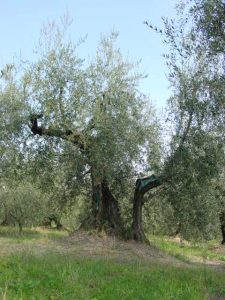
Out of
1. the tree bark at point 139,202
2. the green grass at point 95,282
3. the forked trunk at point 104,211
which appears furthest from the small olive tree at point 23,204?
the green grass at point 95,282

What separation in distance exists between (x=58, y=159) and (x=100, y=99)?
317 cm

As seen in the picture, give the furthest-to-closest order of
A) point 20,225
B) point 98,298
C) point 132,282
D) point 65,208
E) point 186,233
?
point 20,225, point 65,208, point 186,233, point 132,282, point 98,298

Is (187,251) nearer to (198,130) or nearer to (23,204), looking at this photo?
(198,130)

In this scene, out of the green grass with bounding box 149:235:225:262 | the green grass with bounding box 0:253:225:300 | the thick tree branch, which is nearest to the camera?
the green grass with bounding box 0:253:225:300

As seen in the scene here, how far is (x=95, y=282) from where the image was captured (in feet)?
33.5

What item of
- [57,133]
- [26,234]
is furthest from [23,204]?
[57,133]

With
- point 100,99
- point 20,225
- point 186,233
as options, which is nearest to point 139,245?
point 186,233

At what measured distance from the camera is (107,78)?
19.7m

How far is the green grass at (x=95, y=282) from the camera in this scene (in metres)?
8.85

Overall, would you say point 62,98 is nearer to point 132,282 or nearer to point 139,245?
point 139,245

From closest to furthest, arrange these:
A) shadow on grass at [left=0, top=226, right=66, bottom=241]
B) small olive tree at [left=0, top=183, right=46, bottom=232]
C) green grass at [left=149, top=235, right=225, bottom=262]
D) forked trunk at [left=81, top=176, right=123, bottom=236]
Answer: forked trunk at [left=81, top=176, right=123, bottom=236], green grass at [left=149, top=235, right=225, bottom=262], shadow on grass at [left=0, top=226, right=66, bottom=241], small olive tree at [left=0, top=183, right=46, bottom=232]

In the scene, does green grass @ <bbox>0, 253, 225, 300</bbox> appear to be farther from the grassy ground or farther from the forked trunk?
the forked trunk

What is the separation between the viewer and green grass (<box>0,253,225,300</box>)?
348 inches

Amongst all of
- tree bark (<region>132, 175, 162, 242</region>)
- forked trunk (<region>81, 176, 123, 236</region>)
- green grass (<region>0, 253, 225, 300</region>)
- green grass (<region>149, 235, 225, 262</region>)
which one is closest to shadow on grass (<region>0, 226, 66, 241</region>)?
forked trunk (<region>81, 176, 123, 236</region>)
